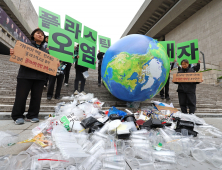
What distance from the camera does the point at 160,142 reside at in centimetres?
161

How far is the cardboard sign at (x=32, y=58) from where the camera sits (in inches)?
89.0

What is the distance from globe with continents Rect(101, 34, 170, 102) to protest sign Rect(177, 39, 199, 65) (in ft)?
6.59

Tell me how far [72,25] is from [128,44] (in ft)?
10.8

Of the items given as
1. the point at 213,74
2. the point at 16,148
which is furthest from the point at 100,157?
the point at 213,74

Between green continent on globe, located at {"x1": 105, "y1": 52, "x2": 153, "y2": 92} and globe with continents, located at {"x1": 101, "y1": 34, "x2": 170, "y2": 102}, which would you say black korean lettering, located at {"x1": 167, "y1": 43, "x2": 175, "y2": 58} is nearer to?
globe with continents, located at {"x1": 101, "y1": 34, "x2": 170, "y2": 102}

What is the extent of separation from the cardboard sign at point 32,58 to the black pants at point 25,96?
0.99 feet

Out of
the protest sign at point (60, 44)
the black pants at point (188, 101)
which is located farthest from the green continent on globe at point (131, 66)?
the protest sign at point (60, 44)

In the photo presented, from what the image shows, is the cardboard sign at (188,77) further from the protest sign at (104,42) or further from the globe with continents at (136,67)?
the protest sign at (104,42)

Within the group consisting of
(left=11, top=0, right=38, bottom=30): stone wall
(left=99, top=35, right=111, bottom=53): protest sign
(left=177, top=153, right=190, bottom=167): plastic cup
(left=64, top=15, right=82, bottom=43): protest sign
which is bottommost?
(left=177, top=153, right=190, bottom=167): plastic cup

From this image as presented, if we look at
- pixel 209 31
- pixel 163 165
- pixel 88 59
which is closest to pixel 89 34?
pixel 88 59

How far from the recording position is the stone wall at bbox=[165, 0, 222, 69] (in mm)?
12766

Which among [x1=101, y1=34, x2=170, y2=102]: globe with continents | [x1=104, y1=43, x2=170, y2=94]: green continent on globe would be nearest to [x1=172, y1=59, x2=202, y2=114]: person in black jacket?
[x1=101, y1=34, x2=170, y2=102]: globe with continents

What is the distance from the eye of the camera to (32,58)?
7.79 feet

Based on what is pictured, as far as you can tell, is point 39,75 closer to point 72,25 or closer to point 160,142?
point 160,142
